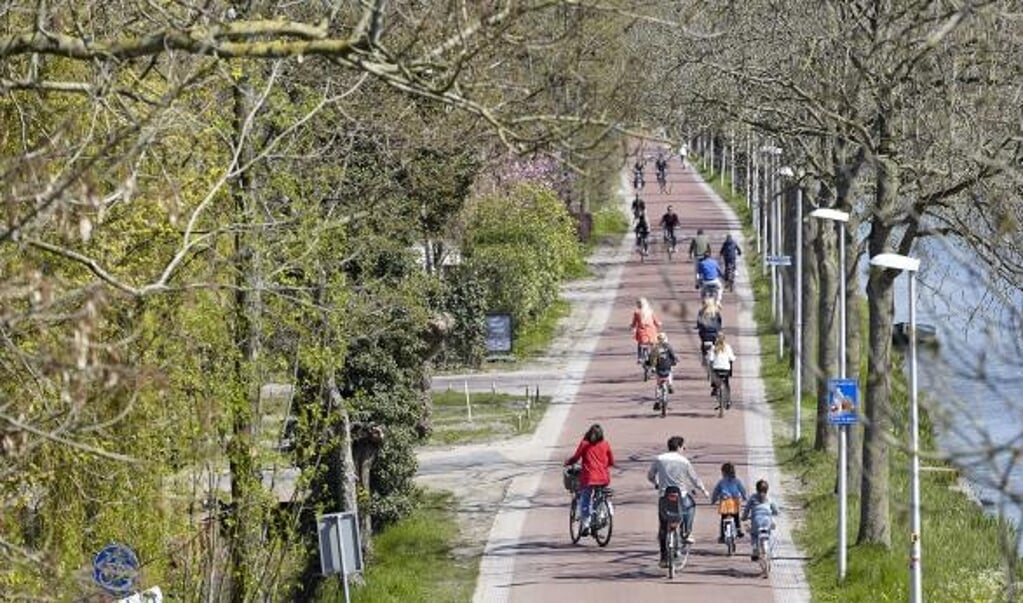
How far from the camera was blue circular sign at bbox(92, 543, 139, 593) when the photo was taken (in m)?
14.7

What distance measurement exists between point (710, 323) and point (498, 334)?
808cm

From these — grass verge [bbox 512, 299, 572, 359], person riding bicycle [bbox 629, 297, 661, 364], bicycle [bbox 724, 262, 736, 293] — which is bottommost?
grass verge [bbox 512, 299, 572, 359]

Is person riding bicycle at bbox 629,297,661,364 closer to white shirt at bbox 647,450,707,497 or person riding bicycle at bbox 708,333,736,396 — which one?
person riding bicycle at bbox 708,333,736,396

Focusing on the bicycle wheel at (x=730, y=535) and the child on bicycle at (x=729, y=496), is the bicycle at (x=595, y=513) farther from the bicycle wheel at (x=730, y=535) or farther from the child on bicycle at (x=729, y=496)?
the bicycle wheel at (x=730, y=535)

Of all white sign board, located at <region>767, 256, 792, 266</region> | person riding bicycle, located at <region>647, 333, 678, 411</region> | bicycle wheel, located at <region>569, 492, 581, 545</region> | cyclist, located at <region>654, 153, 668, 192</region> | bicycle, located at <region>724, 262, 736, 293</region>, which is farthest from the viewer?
cyclist, located at <region>654, 153, 668, 192</region>

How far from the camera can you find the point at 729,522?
87.9ft

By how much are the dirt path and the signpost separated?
3.35m

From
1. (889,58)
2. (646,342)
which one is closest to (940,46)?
(889,58)

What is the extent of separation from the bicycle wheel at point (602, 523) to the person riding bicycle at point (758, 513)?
76.2 inches

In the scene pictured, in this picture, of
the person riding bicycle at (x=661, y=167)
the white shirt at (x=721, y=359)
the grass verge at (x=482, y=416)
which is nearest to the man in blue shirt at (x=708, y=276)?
the grass verge at (x=482, y=416)

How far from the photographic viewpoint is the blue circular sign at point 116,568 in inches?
578

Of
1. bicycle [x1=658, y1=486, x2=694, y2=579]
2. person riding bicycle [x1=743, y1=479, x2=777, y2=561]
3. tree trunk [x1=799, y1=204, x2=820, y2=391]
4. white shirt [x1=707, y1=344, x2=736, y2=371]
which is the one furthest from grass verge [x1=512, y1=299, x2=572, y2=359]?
bicycle [x1=658, y1=486, x2=694, y2=579]

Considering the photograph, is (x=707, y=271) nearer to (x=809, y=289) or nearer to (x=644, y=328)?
(x=644, y=328)

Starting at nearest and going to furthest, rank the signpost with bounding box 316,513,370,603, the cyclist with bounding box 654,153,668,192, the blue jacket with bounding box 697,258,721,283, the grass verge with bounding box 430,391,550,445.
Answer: the signpost with bounding box 316,513,370,603 < the grass verge with bounding box 430,391,550,445 < the blue jacket with bounding box 697,258,721,283 < the cyclist with bounding box 654,153,668,192
